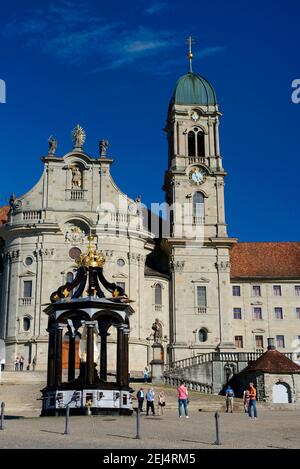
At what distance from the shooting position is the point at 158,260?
6644cm

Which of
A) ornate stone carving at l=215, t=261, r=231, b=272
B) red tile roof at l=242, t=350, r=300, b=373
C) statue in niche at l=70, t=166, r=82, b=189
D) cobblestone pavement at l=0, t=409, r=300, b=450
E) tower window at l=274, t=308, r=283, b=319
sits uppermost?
statue in niche at l=70, t=166, r=82, b=189

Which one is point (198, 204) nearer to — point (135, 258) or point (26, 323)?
point (135, 258)

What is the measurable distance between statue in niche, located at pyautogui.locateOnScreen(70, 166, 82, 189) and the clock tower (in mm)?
9015

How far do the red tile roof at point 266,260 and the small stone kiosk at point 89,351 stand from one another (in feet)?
115

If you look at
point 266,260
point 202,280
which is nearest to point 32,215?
point 202,280

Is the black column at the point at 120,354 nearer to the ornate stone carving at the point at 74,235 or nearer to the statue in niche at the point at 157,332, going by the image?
the statue in niche at the point at 157,332

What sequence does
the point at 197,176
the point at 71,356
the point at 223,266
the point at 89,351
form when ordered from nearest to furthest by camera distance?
1. the point at 89,351
2. the point at 71,356
3. the point at 223,266
4. the point at 197,176

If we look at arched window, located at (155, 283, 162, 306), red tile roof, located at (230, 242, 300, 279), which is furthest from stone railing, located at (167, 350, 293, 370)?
red tile roof, located at (230, 242, 300, 279)

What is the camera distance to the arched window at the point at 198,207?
65000 mm

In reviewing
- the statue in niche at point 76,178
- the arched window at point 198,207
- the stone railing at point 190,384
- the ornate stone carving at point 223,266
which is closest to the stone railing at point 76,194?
the statue in niche at point 76,178

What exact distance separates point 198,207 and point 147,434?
44.2 metres

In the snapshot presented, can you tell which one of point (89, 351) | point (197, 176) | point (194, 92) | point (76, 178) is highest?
point (194, 92)

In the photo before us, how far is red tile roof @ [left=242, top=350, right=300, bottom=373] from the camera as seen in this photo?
4838 cm

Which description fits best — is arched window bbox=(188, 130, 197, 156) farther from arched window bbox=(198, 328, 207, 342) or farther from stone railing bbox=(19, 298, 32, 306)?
stone railing bbox=(19, 298, 32, 306)
